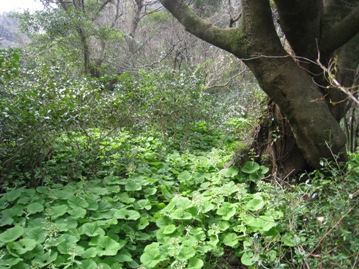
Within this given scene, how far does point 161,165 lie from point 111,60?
712 centimetres

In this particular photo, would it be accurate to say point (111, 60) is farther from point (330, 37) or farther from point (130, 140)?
point (330, 37)

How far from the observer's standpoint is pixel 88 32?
7.76m

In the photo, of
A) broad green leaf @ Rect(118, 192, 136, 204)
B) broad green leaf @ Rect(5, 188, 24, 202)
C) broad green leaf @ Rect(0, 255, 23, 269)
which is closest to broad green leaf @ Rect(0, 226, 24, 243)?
broad green leaf @ Rect(0, 255, 23, 269)

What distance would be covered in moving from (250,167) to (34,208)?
199 cm

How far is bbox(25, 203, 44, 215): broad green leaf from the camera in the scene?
249 centimetres

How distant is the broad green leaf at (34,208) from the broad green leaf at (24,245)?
0.37 meters

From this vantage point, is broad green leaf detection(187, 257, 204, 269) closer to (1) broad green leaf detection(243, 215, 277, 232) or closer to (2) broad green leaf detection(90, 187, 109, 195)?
(1) broad green leaf detection(243, 215, 277, 232)

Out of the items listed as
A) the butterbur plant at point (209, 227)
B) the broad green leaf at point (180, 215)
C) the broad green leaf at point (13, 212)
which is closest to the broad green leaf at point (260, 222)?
the butterbur plant at point (209, 227)

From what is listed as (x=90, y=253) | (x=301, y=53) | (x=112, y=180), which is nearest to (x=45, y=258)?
(x=90, y=253)

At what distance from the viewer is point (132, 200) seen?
9.16 feet

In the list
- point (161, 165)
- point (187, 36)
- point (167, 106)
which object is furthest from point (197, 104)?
point (187, 36)

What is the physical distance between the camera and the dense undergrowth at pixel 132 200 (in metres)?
2.03

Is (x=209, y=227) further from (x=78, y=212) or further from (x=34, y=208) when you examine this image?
(x=34, y=208)

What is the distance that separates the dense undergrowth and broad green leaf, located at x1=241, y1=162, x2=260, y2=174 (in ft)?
0.06
